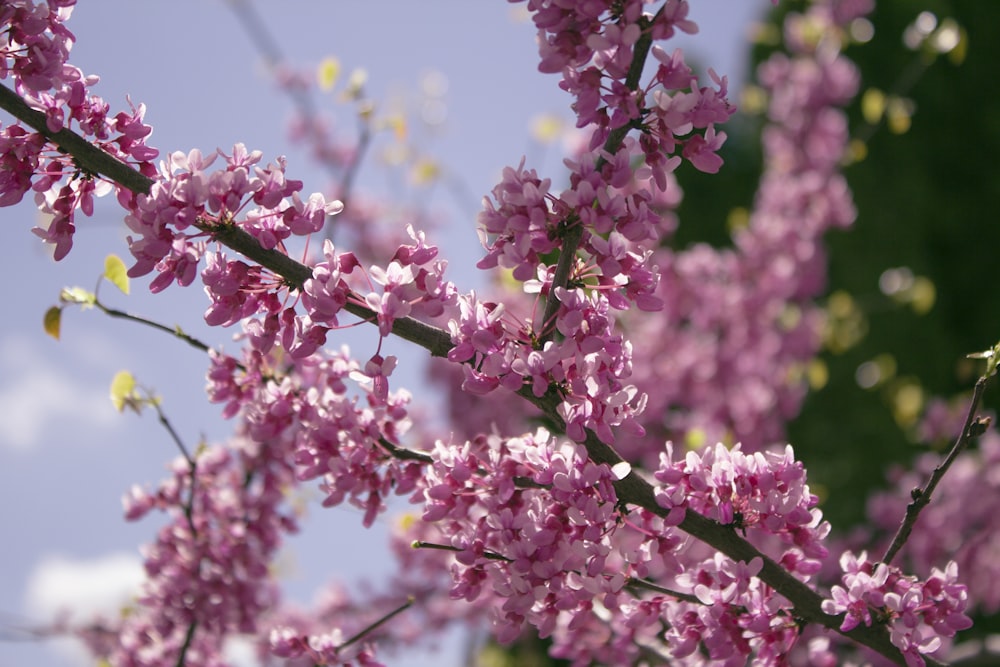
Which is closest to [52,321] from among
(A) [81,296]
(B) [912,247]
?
(A) [81,296]

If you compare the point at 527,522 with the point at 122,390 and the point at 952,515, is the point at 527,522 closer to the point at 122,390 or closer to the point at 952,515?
the point at 122,390

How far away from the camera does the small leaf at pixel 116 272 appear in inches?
77.3

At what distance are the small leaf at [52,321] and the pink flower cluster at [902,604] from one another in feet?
6.23

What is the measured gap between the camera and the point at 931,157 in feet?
38.2

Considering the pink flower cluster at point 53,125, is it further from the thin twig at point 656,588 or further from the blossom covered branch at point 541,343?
the thin twig at point 656,588

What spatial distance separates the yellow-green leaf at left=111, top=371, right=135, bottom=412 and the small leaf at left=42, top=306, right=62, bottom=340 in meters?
0.26

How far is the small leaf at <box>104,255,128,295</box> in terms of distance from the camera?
6.44 ft

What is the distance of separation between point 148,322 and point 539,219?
1.01 metres

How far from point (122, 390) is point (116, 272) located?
424 millimetres

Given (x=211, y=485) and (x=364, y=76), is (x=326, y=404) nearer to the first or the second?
(x=211, y=485)

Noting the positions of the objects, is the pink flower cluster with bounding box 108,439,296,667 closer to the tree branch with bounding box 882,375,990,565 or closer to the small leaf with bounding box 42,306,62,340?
the small leaf with bounding box 42,306,62,340

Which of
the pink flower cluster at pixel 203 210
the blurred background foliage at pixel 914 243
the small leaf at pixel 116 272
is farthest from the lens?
the blurred background foliage at pixel 914 243

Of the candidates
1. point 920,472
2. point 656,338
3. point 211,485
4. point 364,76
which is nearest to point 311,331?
point 211,485

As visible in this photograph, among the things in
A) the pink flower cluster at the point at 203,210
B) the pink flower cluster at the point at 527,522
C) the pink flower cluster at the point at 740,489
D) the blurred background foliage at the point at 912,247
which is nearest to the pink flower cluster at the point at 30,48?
the pink flower cluster at the point at 203,210
